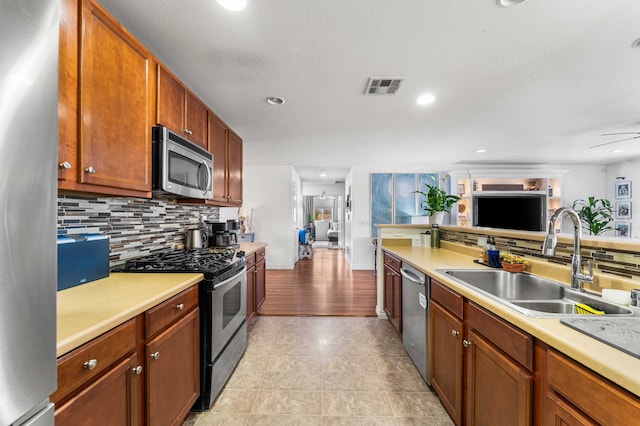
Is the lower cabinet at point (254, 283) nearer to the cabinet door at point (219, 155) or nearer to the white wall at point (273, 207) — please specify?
the cabinet door at point (219, 155)

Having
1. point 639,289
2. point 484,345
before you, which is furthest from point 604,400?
point 639,289

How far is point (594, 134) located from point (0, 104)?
18.5 ft

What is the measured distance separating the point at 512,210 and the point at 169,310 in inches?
266

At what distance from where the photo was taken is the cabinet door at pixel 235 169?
2.95 meters

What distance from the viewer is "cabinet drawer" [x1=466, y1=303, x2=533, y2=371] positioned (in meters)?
0.96

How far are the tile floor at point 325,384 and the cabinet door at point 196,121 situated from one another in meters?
1.93

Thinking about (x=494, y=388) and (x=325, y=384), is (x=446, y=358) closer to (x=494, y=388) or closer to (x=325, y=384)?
(x=494, y=388)

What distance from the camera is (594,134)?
3.75 m

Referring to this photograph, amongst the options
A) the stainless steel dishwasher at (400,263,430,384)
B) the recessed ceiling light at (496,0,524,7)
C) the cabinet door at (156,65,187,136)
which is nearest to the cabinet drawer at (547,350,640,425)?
the stainless steel dishwasher at (400,263,430,384)

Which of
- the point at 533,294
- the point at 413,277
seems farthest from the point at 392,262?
the point at 533,294

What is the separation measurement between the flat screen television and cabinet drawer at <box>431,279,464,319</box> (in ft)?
16.4

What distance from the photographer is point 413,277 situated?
2.06 meters

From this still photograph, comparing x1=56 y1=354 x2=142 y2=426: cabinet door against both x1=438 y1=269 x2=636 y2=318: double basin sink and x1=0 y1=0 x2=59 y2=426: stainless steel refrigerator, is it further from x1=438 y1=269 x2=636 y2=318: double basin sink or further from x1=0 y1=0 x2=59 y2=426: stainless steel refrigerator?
x1=438 y1=269 x2=636 y2=318: double basin sink

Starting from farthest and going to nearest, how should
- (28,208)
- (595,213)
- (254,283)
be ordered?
(595,213) < (254,283) < (28,208)
